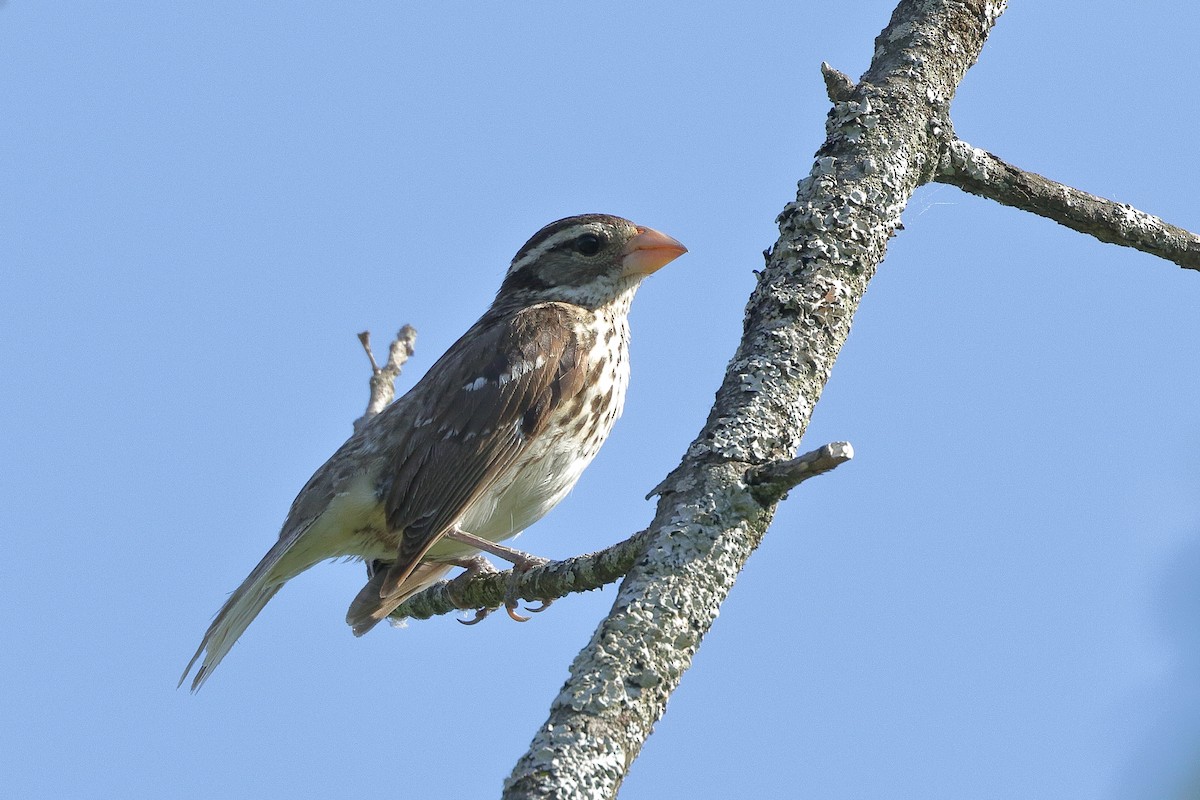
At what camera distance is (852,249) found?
4.47 m

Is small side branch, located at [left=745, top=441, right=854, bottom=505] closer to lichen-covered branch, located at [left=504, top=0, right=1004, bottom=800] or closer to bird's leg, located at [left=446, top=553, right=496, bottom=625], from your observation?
lichen-covered branch, located at [left=504, top=0, right=1004, bottom=800]

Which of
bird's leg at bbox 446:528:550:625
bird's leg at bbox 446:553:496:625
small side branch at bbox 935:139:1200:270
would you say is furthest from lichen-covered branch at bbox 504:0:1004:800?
bird's leg at bbox 446:553:496:625

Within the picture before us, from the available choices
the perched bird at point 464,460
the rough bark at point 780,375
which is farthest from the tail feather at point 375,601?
the rough bark at point 780,375

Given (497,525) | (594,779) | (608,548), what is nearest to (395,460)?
(497,525)

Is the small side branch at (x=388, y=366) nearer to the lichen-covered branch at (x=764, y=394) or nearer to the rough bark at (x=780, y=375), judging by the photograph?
the rough bark at (x=780, y=375)

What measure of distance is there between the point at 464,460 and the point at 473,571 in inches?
23.1

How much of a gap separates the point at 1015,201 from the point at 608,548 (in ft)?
6.18

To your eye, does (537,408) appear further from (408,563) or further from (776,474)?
(776,474)

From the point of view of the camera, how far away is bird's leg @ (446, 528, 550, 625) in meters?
5.88

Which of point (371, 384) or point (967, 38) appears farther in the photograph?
point (371, 384)

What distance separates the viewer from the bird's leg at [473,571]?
6.53m

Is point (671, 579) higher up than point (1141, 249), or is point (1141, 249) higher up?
point (1141, 249)

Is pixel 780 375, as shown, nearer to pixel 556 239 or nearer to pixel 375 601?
pixel 375 601

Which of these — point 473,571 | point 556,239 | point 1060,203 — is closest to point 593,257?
point 556,239
